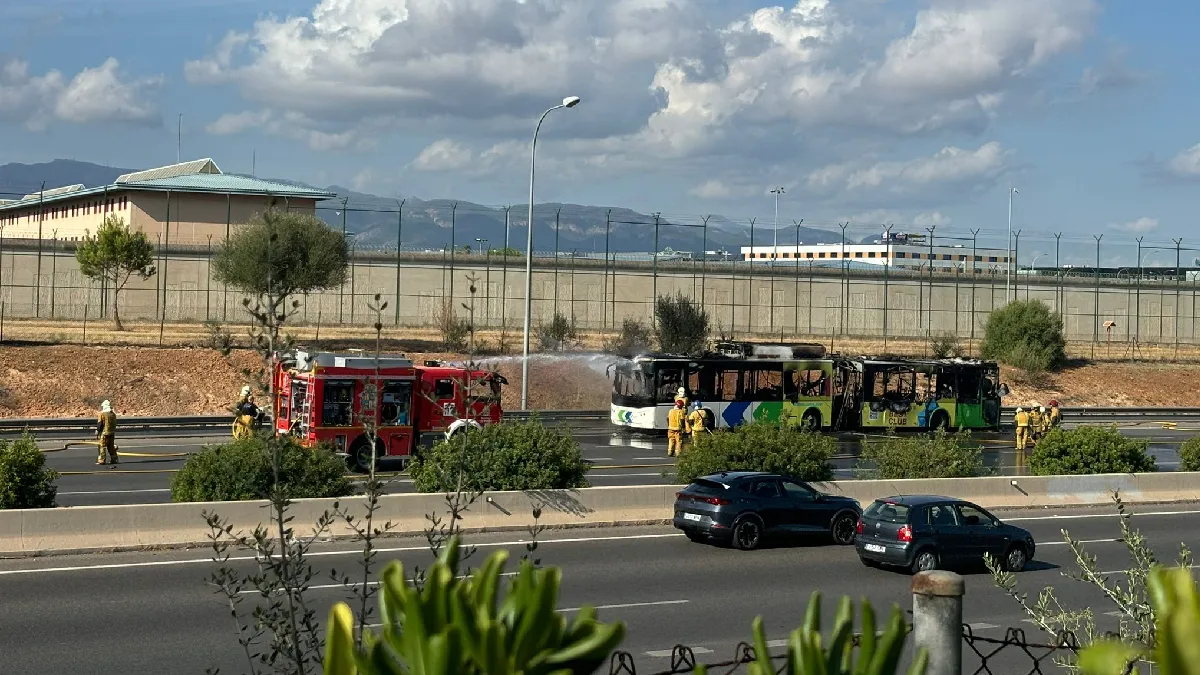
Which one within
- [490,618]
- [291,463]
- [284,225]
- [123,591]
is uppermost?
[284,225]

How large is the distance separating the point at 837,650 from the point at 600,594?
1361 cm

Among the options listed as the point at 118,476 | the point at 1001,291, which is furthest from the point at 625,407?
the point at 1001,291

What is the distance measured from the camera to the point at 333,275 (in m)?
58.3

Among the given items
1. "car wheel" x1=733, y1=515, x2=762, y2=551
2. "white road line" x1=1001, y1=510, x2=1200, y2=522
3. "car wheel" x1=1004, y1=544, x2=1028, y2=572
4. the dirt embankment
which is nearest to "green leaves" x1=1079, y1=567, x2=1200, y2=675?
"car wheel" x1=1004, y1=544, x2=1028, y2=572

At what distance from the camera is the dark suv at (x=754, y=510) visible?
2019 centimetres

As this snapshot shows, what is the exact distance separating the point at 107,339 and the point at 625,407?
24.3 m

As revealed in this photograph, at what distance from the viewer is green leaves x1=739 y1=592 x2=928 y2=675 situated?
277 cm

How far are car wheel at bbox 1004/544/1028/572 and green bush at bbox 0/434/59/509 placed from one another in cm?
1390

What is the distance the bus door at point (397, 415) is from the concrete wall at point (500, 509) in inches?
345

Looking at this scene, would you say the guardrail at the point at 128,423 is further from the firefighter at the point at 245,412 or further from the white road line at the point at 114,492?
the firefighter at the point at 245,412

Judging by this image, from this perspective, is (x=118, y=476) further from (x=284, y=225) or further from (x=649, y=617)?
(x=284, y=225)

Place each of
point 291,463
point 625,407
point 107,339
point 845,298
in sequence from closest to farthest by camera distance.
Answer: point 291,463 → point 625,407 → point 107,339 → point 845,298

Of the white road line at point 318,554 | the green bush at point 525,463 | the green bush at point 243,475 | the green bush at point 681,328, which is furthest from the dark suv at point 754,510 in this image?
A: the green bush at point 681,328

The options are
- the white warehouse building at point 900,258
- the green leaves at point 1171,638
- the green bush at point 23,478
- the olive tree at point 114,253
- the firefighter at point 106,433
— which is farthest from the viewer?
the white warehouse building at point 900,258
